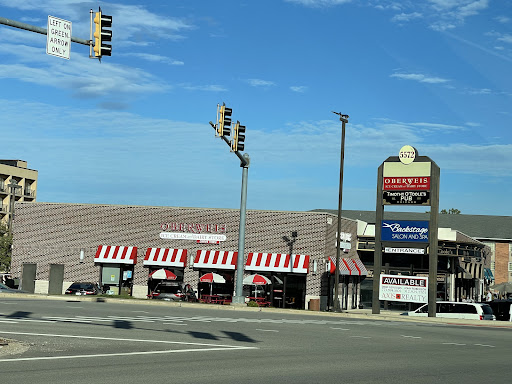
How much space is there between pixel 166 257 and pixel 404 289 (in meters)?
18.8

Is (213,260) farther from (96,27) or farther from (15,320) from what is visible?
(96,27)

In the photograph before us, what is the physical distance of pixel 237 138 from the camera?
3438 centimetres

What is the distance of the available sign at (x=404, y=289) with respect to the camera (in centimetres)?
4406

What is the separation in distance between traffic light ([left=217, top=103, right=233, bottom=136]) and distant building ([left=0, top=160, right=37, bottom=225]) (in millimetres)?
84324

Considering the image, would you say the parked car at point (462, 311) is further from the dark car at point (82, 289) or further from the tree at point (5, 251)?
the tree at point (5, 251)

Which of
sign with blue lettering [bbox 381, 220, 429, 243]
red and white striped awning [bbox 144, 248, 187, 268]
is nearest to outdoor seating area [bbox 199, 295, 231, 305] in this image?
red and white striped awning [bbox 144, 248, 187, 268]

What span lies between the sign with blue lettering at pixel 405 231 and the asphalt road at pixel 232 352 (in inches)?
669

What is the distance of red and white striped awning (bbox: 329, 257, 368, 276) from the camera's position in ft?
179

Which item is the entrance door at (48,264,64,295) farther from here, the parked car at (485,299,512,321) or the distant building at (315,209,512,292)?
the distant building at (315,209,512,292)

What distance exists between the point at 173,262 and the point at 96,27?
39.5m

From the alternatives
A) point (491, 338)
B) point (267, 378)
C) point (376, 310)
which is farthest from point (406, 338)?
point (376, 310)

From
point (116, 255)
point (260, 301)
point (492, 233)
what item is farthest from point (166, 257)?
point (492, 233)

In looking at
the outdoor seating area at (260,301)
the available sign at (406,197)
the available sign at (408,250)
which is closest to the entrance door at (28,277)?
the outdoor seating area at (260,301)

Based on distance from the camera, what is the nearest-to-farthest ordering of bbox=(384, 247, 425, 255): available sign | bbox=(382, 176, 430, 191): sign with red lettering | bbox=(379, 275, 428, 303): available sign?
1. bbox=(382, 176, 430, 191): sign with red lettering
2. bbox=(379, 275, 428, 303): available sign
3. bbox=(384, 247, 425, 255): available sign
